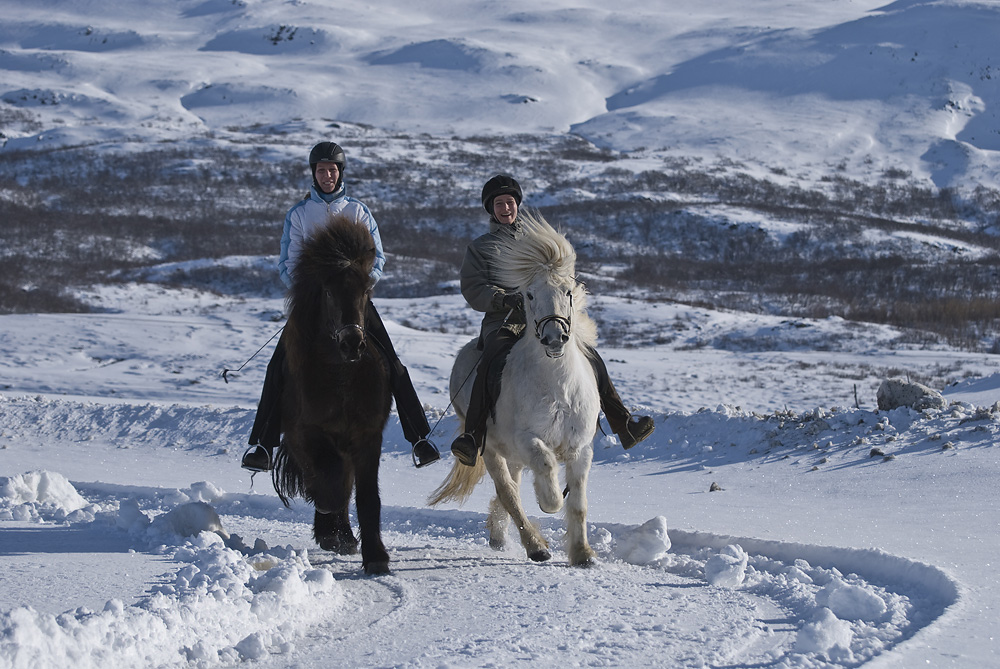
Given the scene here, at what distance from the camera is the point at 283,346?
6.74 m

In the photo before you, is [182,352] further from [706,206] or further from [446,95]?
[446,95]

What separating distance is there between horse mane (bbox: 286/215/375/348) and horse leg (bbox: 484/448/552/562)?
5.69 ft

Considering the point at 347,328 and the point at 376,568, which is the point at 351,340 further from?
the point at 376,568

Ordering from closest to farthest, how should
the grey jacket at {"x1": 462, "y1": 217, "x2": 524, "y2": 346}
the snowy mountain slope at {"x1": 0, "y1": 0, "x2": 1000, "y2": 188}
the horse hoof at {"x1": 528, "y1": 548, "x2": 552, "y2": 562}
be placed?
the horse hoof at {"x1": 528, "y1": 548, "x2": 552, "y2": 562} < the grey jacket at {"x1": 462, "y1": 217, "x2": 524, "y2": 346} < the snowy mountain slope at {"x1": 0, "y1": 0, "x2": 1000, "y2": 188}

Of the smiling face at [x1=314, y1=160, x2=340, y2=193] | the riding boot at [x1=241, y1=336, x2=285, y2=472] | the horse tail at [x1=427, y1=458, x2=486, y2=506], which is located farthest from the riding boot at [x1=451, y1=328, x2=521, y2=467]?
the smiling face at [x1=314, y1=160, x2=340, y2=193]

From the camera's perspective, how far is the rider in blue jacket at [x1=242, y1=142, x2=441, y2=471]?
6.71 meters

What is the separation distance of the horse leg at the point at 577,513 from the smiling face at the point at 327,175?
2.66 m

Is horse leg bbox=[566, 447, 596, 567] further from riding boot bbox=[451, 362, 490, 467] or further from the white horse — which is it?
riding boot bbox=[451, 362, 490, 467]

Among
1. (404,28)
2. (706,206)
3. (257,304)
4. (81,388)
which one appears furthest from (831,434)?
(404,28)

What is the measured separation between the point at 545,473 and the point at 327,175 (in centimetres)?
269

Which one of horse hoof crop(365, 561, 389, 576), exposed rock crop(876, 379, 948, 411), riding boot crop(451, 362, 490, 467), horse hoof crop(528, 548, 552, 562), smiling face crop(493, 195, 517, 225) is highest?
smiling face crop(493, 195, 517, 225)

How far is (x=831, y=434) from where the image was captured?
11.4 m

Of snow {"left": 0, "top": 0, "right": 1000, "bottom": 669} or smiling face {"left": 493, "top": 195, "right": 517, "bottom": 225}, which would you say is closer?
snow {"left": 0, "top": 0, "right": 1000, "bottom": 669}

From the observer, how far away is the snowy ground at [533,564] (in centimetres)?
447
